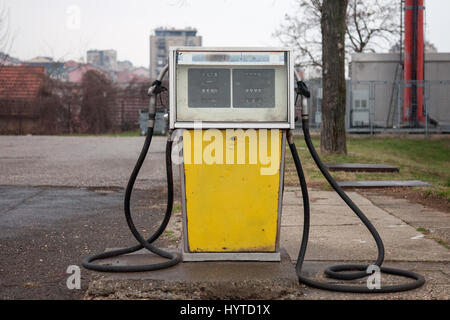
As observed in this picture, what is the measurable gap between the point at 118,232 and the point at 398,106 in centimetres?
2145

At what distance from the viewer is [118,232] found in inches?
244

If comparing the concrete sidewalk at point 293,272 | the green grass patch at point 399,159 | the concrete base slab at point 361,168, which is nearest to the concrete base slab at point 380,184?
the green grass patch at point 399,159

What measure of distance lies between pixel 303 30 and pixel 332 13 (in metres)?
24.1

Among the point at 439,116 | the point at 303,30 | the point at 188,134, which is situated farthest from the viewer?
→ the point at 303,30

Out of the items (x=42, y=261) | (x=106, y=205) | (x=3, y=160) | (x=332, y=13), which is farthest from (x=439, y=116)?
(x=42, y=261)

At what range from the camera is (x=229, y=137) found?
410cm

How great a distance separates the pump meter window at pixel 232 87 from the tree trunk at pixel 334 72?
11076 millimetres

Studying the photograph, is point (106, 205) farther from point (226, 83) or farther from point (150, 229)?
point (226, 83)

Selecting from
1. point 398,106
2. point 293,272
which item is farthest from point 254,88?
point 398,106

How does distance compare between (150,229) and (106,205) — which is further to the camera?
(106,205)

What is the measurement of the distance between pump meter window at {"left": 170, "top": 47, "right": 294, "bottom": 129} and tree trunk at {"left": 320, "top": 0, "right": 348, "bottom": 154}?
36.3 ft

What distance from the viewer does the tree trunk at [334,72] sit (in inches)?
588

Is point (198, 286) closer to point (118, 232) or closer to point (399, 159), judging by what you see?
point (118, 232)

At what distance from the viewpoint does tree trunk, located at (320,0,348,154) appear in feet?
49.0
